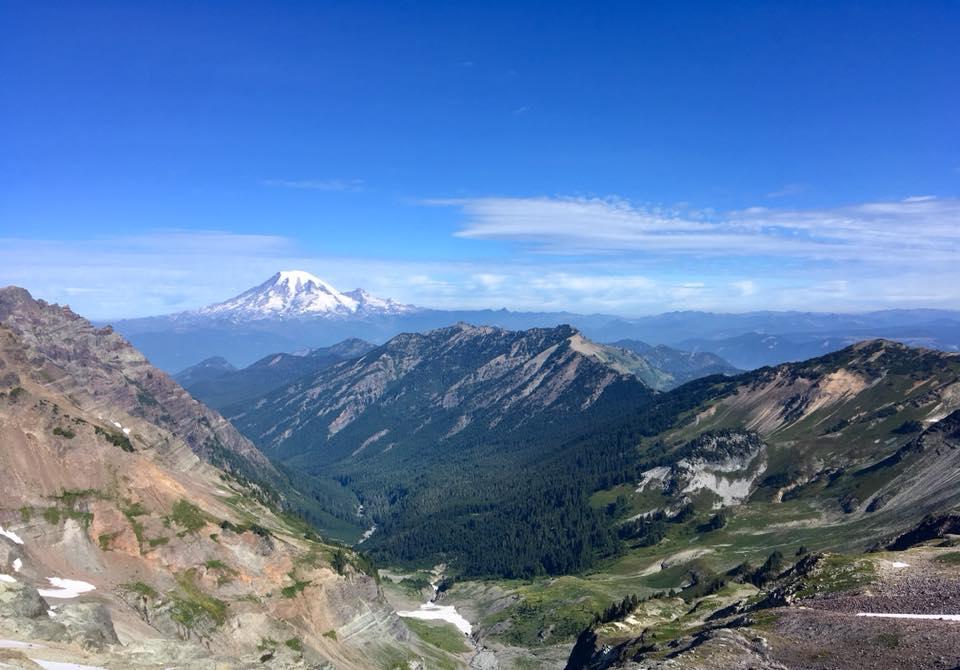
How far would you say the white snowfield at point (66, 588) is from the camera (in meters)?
117

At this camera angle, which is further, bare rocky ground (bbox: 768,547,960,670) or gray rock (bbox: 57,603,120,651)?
gray rock (bbox: 57,603,120,651)

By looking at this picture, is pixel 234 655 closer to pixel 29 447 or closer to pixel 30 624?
pixel 30 624

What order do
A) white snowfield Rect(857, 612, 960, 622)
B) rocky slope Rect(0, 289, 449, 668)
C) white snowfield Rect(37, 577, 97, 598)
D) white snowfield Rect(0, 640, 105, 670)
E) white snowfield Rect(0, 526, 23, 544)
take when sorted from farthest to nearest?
white snowfield Rect(0, 526, 23, 544) → rocky slope Rect(0, 289, 449, 668) → white snowfield Rect(37, 577, 97, 598) → white snowfield Rect(857, 612, 960, 622) → white snowfield Rect(0, 640, 105, 670)

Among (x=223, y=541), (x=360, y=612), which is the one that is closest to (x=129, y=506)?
(x=223, y=541)

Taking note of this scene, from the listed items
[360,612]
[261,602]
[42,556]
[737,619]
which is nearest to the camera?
[737,619]

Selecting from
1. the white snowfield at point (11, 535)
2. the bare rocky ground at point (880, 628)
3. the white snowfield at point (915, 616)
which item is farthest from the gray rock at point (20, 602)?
the white snowfield at point (915, 616)

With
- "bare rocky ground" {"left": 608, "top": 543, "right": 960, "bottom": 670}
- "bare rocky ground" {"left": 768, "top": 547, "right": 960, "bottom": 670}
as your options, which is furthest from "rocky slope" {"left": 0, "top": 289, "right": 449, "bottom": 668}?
"bare rocky ground" {"left": 768, "top": 547, "right": 960, "bottom": 670}

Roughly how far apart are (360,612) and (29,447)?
8527 centimetres

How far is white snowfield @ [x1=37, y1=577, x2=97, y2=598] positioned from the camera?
117 meters

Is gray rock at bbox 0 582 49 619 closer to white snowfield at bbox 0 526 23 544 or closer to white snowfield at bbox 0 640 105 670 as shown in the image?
white snowfield at bbox 0 640 105 670

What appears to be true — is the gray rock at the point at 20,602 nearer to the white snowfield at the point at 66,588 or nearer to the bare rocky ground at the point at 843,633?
the white snowfield at the point at 66,588

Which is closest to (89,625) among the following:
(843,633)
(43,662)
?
(43,662)

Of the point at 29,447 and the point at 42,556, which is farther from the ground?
the point at 29,447

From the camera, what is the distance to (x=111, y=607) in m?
118
